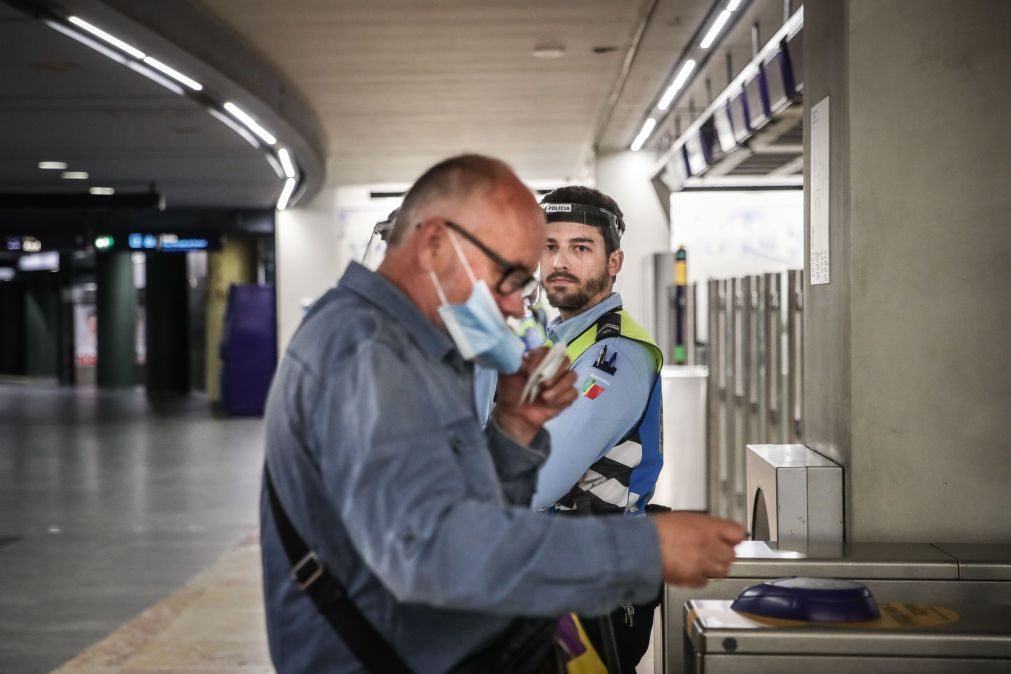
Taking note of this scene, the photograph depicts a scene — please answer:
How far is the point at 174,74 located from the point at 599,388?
21.4ft

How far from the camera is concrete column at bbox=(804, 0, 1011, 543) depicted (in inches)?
113

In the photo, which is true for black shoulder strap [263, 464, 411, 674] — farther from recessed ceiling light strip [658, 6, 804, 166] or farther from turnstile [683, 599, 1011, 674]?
recessed ceiling light strip [658, 6, 804, 166]

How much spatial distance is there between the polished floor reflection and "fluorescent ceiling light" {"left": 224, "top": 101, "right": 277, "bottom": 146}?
3.26 meters

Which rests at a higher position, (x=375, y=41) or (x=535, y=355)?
(x=375, y=41)

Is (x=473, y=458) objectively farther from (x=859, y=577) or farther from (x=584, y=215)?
(x=584, y=215)

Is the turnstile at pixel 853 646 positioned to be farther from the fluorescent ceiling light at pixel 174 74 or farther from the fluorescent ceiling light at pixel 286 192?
the fluorescent ceiling light at pixel 286 192

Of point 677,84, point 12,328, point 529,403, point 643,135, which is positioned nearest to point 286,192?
point 643,135

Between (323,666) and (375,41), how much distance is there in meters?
7.02

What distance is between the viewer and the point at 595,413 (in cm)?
271

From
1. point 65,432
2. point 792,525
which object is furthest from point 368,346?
point 65,432

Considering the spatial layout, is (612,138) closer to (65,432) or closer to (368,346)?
(65,432)

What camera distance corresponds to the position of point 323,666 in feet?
5.51

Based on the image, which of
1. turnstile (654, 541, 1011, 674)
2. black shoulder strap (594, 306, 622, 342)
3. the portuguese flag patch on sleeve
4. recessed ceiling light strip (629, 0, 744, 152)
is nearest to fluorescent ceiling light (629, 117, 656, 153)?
recessed ceiling light strip (629, 0, 744, 152)

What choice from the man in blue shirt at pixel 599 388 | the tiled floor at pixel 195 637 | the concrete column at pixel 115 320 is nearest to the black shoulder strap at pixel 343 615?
the man in blue shirt at pixel 599 388
